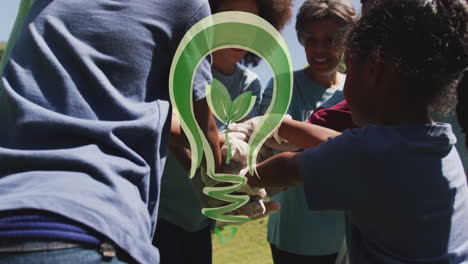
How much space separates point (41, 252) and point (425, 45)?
874mm

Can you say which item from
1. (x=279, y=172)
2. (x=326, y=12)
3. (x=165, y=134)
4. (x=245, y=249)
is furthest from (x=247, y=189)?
(x=245, y=249)

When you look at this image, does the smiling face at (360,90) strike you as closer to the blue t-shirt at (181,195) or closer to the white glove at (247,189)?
the white glove at (247,189)

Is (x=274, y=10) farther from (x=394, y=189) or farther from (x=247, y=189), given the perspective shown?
(x=394, y=189)

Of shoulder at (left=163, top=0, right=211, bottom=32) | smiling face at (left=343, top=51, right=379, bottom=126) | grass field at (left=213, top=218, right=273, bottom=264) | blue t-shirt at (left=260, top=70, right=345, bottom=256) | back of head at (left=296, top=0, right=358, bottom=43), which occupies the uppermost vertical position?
back of head at (left=296, top=0, right=358, bottom=43)

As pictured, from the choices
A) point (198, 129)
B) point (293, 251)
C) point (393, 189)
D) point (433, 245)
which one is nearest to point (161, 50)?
point (198, 129)

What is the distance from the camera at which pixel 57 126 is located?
763mm

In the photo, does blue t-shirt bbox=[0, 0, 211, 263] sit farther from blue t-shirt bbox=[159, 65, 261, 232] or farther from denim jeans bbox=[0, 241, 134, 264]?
blue t-shirt bbox=[159, 65, 261, 232]

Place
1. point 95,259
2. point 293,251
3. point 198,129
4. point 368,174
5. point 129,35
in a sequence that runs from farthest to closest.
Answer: point 293,251
point 198,129
point 368,174
point 129,35
point 95,259

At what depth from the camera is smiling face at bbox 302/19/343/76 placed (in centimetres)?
168

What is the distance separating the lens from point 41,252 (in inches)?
27.4

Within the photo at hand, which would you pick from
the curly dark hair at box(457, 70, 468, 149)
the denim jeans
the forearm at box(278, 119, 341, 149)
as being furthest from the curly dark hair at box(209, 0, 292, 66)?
the denim jeans

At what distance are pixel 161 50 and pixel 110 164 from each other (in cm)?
27

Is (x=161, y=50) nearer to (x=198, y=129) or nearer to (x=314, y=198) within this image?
(x=198, y=129)

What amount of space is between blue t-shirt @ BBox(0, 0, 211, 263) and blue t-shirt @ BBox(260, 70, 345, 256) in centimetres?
91
